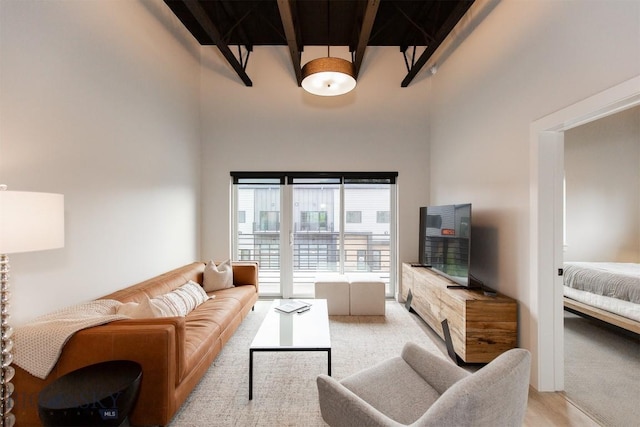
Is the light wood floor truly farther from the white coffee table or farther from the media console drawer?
the white coffee table

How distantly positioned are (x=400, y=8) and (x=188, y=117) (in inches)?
125

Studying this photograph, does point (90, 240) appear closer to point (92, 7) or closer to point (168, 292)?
point (168, 292)

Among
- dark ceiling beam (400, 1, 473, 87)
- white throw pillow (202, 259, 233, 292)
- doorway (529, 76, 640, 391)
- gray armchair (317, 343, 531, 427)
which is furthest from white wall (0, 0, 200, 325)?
doorway (529, 76, 640, 391)

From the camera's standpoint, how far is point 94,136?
2.37m

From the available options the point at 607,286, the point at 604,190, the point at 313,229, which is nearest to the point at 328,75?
the point at 313,229

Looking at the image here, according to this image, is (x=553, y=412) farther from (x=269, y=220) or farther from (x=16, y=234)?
(x=269, y=220)

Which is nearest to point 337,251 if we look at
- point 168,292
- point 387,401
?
point 168,292

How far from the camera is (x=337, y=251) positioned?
462 cm

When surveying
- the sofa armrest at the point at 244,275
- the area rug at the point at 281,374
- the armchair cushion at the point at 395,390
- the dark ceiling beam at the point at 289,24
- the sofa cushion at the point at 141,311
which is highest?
the dark ceiling beam at the point at 289,24

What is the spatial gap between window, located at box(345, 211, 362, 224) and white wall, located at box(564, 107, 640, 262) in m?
3.02

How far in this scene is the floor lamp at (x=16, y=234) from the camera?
4.37ft

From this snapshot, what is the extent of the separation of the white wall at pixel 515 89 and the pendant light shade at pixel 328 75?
143cm

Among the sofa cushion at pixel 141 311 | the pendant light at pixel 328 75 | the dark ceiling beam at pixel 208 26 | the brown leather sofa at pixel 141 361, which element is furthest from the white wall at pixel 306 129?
the brown leather sofa at pixel 141 361

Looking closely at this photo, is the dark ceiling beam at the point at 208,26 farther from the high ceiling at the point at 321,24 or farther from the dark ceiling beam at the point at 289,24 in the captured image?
the dark ceiling beam at the point at 289,24
